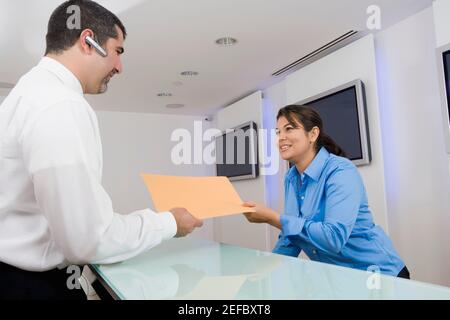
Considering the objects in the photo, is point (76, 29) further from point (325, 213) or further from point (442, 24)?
point (442, 24)

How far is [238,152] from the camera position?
4.93 metres

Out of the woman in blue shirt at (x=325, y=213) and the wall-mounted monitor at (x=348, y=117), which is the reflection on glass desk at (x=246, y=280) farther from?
the wall-mounted monitor at (x=348, y=117)

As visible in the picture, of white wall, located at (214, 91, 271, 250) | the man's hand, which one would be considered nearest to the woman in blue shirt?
the man's hand

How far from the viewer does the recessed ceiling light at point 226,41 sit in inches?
127

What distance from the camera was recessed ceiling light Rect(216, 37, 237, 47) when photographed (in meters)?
3.22

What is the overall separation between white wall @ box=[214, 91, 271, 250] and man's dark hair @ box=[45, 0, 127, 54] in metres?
3.50

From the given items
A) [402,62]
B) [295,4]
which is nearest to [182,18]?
Answer: [295,4]

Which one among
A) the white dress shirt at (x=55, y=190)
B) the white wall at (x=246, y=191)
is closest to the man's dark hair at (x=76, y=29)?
the white dress shirt at (x=55, y=190)

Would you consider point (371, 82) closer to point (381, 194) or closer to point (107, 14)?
point (381, 194)

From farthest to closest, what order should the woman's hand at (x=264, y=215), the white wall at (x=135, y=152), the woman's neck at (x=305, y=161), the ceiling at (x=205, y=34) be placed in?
the white wall at (x=135, y=152), the ceiling at (x=205, y=34), the woman's neck at (x=305, y=161), the woman's hand at (x=264, y=215)

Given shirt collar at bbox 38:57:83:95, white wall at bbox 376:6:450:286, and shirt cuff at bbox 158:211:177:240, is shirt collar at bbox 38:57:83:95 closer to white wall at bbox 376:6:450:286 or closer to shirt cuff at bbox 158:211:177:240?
shirt cuff at bbox 158:211:177:240

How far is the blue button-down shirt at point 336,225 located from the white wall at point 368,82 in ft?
4.71

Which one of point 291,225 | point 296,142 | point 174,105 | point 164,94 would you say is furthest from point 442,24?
point 174,105

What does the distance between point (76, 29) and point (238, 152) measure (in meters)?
3.92
